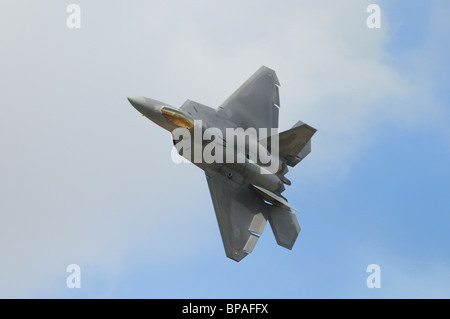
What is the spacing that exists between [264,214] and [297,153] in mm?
3230

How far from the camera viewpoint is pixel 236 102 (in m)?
31.9

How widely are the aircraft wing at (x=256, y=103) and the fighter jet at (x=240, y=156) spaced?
0.05 m

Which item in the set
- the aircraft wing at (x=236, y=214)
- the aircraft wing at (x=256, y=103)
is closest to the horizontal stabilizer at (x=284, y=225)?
the aircraft wing at (x=236, y=214)

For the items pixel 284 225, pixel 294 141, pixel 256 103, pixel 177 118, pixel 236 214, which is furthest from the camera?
pixel 256 103

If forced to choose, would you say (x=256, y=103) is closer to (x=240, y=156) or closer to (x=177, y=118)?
(x=240, y=156)

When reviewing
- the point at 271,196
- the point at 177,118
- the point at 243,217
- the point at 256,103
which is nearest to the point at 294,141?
the point at 256,103

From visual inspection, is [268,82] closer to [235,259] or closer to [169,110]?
[169,110]

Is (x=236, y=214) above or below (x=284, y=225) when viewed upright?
above

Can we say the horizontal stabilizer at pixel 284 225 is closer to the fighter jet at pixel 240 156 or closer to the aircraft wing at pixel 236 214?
the fighter jet at pixel 240 156

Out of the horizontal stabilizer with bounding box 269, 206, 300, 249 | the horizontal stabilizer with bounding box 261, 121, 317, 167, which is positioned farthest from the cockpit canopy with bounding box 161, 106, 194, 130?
the horizontal stabilizer with bounding box 269, 206, 300, 249

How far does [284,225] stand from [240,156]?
3.64 m

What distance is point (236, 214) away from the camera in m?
29.9

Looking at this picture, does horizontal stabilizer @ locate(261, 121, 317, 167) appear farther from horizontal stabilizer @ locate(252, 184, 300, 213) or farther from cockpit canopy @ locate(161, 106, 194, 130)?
cockpit canopy @ locate(161, 106, 194, 130)

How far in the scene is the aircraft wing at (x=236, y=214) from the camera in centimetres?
2927
